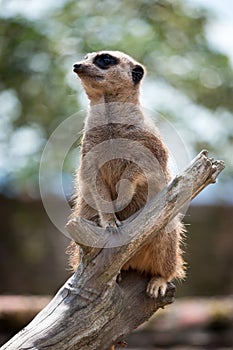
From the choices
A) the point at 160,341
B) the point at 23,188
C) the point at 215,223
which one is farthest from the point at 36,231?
the point at 160,341

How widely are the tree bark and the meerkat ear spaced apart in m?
0.81

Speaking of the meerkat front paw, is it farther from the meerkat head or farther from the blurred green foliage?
the blurred green foliage

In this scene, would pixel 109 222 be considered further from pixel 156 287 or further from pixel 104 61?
pixel 104 61

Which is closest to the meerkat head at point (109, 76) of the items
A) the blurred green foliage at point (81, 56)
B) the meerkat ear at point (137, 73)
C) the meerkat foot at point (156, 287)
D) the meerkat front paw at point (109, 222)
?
the meerkat ear at point (137, 73)

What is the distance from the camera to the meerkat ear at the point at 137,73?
13.7ft

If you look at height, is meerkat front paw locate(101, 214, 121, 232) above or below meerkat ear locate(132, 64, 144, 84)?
below

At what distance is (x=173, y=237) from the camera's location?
3.79 metres

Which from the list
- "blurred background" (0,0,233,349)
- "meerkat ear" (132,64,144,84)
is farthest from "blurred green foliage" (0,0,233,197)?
"meerkat ear" (132,64,144,84)

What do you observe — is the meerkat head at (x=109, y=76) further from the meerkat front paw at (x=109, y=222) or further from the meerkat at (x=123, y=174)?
the meerkat front paw at (x=109, y=222)

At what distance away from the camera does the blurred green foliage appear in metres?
8.08

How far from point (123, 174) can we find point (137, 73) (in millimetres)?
719

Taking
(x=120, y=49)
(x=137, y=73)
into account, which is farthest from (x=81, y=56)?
(x=137, y=73)

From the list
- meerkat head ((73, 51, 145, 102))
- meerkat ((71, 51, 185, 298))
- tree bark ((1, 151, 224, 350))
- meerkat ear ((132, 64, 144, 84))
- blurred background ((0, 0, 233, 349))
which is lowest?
tree bark ((1, 151, 224, 350))

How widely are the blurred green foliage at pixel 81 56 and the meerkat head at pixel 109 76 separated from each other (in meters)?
3.68
